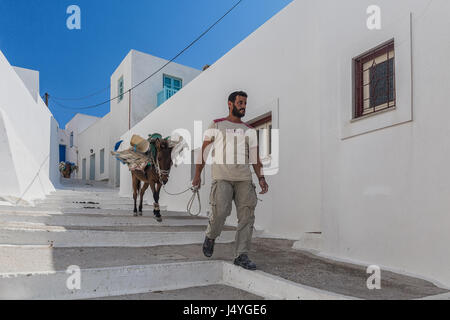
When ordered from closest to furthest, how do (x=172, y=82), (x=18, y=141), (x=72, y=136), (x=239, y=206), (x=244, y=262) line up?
1. (x=244, y=262)
2. (x=239, y=206)
3. (x=18, y=141)
4. (x=172, y=82)
5. (x=72, y=136)

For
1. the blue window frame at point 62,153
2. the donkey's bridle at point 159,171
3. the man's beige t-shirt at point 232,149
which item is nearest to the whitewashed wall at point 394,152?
the man's beige t-shirt at point 232,149

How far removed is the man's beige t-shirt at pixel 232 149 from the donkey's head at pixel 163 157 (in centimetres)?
288

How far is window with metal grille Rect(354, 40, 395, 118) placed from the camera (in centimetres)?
395

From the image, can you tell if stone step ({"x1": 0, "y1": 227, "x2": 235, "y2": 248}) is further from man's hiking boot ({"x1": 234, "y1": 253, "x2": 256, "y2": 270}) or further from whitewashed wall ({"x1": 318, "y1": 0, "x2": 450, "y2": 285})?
whitewashed wall ({"x1": 318, "y1": 0, "x2": 450, "y2": 285})

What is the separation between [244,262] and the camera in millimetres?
3258

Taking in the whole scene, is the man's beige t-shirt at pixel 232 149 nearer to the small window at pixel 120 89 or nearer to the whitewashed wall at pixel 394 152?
the whitewashed wall at pixel 394 152

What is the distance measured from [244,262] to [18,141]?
22.8 ft

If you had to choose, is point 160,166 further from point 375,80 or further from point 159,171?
point 375,80

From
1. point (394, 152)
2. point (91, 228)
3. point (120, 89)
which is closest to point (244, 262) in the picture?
point (394, 152)

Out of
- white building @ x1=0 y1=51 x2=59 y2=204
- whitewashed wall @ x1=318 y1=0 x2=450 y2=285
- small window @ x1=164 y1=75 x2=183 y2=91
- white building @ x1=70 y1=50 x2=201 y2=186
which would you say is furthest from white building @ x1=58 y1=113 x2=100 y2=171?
whitewashed wall @ x1=318 y1=0 x2=450 y2=285

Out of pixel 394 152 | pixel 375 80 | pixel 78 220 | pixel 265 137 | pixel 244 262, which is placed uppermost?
pixel 375 80

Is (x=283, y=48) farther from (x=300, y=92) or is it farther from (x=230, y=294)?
(x=230, y=294)

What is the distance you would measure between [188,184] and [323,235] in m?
5.08

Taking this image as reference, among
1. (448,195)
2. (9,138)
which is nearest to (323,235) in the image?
(448,195)
